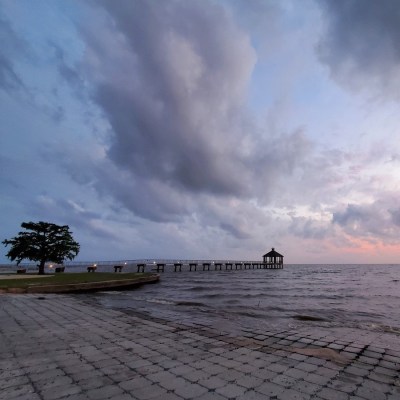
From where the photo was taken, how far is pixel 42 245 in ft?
109

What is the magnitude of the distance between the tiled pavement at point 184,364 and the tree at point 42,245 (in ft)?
93.1

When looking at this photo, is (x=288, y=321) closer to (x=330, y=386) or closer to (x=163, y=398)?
(x=330, y=386)

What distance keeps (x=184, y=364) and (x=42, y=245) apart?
110 ft

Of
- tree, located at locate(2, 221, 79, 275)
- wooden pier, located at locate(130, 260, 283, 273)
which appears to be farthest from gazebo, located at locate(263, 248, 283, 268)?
tree, located at locate(2, 221, 79, 275)

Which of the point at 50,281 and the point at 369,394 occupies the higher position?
the point at 50,281

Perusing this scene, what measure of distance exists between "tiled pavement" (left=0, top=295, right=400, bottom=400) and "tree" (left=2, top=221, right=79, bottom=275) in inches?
1117

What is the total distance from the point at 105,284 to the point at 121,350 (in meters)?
17.8

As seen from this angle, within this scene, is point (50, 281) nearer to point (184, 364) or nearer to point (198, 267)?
point (184, 364)

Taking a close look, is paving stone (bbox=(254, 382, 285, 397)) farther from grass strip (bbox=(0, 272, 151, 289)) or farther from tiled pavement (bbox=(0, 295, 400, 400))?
grass strip (bbox=(0, 272, 151, 289))

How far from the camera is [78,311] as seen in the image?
9.92 metres

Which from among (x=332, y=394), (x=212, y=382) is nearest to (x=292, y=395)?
(x=332, y=394)

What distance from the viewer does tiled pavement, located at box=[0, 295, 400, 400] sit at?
146 inches

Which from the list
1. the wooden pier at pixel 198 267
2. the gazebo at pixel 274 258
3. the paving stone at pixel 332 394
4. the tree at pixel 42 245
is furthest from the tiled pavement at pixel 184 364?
the gazebo at pixel 274 258

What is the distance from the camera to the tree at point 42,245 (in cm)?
3208
